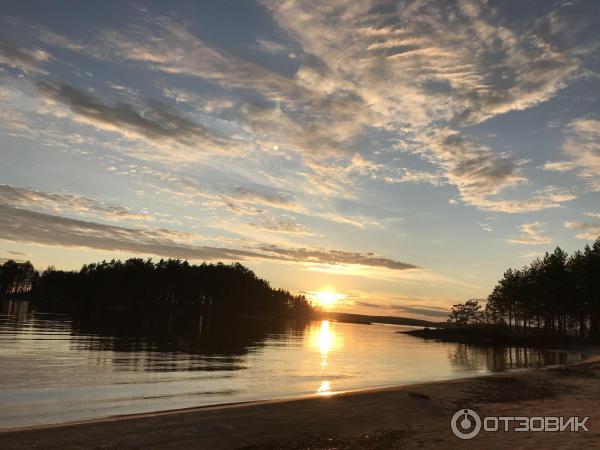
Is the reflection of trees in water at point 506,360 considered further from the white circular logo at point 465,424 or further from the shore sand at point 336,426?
the white circular logo at point 465,424

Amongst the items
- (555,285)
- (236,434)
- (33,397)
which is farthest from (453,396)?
(555,285)

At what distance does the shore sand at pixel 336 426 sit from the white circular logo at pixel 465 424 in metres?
0.36

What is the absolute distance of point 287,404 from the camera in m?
20.8

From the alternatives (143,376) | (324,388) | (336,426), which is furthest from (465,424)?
(143,376)

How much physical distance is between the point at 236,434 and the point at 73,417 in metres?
8.36

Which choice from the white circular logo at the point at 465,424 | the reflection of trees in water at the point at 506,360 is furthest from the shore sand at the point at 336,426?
the reflection of trees in water at the point at 506,360

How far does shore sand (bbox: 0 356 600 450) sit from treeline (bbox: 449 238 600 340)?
258ft

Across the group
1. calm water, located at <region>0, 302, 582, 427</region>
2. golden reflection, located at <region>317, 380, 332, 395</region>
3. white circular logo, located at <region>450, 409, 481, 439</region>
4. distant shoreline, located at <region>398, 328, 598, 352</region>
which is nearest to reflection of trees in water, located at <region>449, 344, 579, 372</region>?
calm water, located at <region>0, 302, 582, 427</region>

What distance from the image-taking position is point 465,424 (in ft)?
57.6

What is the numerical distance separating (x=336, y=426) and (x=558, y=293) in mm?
99839

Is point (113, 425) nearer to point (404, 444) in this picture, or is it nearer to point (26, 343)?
point (404, 444)

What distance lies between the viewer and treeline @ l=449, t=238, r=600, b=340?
297ft

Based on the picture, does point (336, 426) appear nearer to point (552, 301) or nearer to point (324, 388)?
point (324, 388)

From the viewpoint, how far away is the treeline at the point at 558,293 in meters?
90.6
